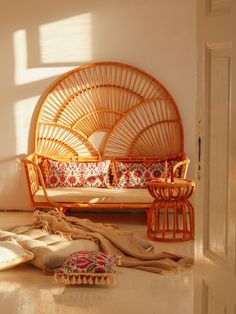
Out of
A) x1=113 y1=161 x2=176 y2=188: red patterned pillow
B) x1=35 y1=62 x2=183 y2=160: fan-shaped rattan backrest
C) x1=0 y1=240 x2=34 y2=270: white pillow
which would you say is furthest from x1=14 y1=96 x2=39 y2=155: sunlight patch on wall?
x1=0 y1=240 x2=34 y2=270: white pillow

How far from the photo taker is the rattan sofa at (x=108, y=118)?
7312 mm

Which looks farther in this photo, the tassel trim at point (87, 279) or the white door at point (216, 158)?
the tassel trim at point (87, 279)

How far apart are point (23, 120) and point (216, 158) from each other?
5.46 metres

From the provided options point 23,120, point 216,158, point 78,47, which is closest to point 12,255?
point 23,120

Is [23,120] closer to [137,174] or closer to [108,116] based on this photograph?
[108,116]

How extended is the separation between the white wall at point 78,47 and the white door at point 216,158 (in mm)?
5076

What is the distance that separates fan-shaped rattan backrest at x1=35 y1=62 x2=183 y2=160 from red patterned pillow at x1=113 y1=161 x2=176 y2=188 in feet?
0.82

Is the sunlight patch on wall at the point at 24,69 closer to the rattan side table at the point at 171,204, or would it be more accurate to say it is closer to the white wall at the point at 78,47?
the white wall at the point at 78,47

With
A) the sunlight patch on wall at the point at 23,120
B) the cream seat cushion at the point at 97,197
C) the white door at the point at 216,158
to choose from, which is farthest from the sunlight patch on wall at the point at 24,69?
the white door at the point at 216,158

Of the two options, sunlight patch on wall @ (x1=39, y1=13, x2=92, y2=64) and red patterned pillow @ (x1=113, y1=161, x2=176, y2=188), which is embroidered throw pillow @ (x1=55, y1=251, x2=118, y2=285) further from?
sunlight patch on wall @ (x1=39, y1=13, x2=92, y2=64)

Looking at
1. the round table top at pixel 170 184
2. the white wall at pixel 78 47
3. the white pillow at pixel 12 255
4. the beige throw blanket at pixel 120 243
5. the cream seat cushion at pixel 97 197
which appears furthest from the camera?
the white wall at pixel 78 47

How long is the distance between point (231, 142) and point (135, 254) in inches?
133

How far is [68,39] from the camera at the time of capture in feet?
24.2

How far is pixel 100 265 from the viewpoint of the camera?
15.1ft
